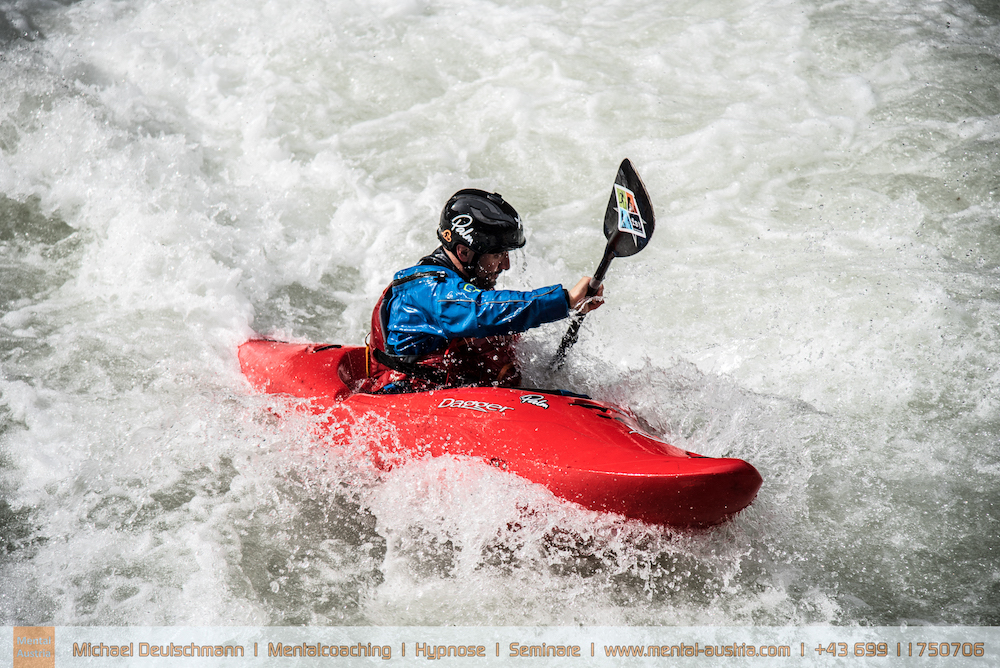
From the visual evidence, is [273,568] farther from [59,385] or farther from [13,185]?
[13,185]

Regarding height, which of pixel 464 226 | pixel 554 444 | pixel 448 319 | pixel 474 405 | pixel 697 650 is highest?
pixel 464 226

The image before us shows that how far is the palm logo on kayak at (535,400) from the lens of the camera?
3258mm

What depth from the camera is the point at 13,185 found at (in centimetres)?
579

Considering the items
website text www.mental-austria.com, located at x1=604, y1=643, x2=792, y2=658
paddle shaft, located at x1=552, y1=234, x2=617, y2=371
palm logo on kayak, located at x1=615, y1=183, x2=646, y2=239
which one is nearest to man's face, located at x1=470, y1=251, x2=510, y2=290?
paddle shaft, located at x1=552, y1=234, x2=617, y2=371

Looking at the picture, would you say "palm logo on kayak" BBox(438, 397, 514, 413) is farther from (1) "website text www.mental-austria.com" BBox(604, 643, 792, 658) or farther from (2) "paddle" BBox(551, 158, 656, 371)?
(1) "website text www.mental-austria.com" BBox(604, 643, 792, 658)

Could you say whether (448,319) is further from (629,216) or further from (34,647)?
(34,647)

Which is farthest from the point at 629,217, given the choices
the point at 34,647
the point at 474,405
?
the point at 34,647

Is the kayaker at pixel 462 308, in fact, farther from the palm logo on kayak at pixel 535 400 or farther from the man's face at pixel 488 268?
the palm logo on kayak at pixel 535 400

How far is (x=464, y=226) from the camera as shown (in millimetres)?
3350

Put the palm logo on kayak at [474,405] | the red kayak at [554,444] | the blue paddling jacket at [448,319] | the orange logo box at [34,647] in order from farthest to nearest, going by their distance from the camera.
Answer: the palm logo on kayak at [474,405] → the blue paddling jacket at [448,319] → the orange logo box at [34,647] → the red kayak at [554,444]

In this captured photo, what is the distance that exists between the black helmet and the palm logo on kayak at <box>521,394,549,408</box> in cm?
67

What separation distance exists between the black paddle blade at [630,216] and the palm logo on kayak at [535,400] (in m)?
0.75

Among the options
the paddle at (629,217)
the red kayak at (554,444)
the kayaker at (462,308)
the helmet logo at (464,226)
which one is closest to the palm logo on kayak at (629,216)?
the paddle at (629,217)

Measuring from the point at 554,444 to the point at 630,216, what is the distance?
1.11 metres
